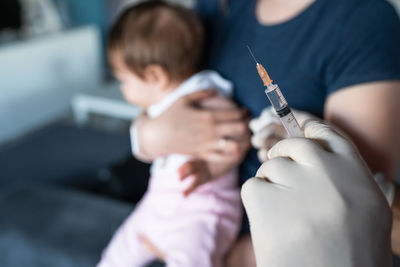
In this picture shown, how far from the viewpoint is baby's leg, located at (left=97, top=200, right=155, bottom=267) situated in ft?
2.28

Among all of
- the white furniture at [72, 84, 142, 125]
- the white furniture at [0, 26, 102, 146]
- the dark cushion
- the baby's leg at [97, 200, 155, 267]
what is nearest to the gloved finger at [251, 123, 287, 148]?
the baby's leg at [97, 200, 155, 267]

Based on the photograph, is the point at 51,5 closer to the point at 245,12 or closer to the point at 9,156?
the point at 9,156

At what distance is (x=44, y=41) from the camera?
2.53 m

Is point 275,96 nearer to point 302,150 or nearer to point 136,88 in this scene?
point 302,150

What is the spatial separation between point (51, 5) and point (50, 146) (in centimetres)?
173

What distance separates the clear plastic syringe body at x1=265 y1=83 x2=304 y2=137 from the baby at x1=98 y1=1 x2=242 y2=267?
27cm

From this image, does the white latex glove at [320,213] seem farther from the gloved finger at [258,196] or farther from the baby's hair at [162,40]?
the baby's hair at [162,40]

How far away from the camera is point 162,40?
73 centimetres

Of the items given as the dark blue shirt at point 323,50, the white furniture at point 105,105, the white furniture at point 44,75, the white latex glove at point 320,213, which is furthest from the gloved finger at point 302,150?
the white furniture at point 44,75

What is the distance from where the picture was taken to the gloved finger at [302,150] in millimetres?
249

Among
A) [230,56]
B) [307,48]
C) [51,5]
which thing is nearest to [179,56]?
[230,56]

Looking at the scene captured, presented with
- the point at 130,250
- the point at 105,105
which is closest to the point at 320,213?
the point at 130,250

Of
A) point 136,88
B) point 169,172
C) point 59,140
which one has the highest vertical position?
point 136,88

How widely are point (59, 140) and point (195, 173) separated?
3.62 ft
